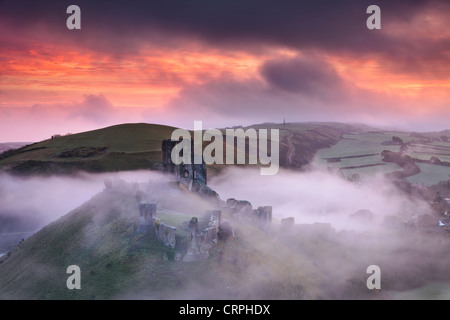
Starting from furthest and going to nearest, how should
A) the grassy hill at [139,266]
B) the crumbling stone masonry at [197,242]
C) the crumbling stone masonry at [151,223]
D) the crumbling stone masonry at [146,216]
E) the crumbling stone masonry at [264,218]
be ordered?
1. the crumbling stone masonry at [264,218]
2. the crumbling stone masonry at [146,216]
3. the crumbling stone masonry at [151,223]
4. the crumbling stone masonry at [197,242]
5. the grassy hill at [139,266]

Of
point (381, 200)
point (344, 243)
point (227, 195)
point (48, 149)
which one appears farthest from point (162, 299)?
point (48, 149)

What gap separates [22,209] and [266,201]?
65374 mm

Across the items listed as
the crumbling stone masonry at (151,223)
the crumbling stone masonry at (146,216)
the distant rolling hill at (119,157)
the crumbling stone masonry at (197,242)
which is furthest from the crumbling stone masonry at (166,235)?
the distant rolling hill at (119,157)

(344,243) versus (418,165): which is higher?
(418,165)

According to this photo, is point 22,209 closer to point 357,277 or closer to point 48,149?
point 48,149

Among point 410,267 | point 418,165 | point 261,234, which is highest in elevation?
point 418,165

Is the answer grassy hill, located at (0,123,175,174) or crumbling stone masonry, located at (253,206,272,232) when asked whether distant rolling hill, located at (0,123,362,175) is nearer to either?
grassy hill, located at (0,123,175,174)

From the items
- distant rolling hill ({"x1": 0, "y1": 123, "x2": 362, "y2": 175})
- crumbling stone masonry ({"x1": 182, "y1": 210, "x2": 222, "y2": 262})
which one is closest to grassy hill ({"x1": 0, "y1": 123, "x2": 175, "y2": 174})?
distant rolling hill ({"x1": 0, "y1": 123, "x2": 362, "y2": 175})

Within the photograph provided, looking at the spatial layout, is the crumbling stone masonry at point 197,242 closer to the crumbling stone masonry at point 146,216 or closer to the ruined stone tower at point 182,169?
the crumbling stone masonry at point 146,216

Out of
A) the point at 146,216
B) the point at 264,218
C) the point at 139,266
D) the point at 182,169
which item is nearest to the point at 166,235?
the point at 139,266

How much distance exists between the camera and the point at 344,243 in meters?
76.3

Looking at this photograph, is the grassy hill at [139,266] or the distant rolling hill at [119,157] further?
the distant rolling hill at [119,157]

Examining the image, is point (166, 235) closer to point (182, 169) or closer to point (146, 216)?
point (146, 216)

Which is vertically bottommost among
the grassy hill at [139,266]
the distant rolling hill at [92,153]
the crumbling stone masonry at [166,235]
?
the grassy hill at [139,266]
